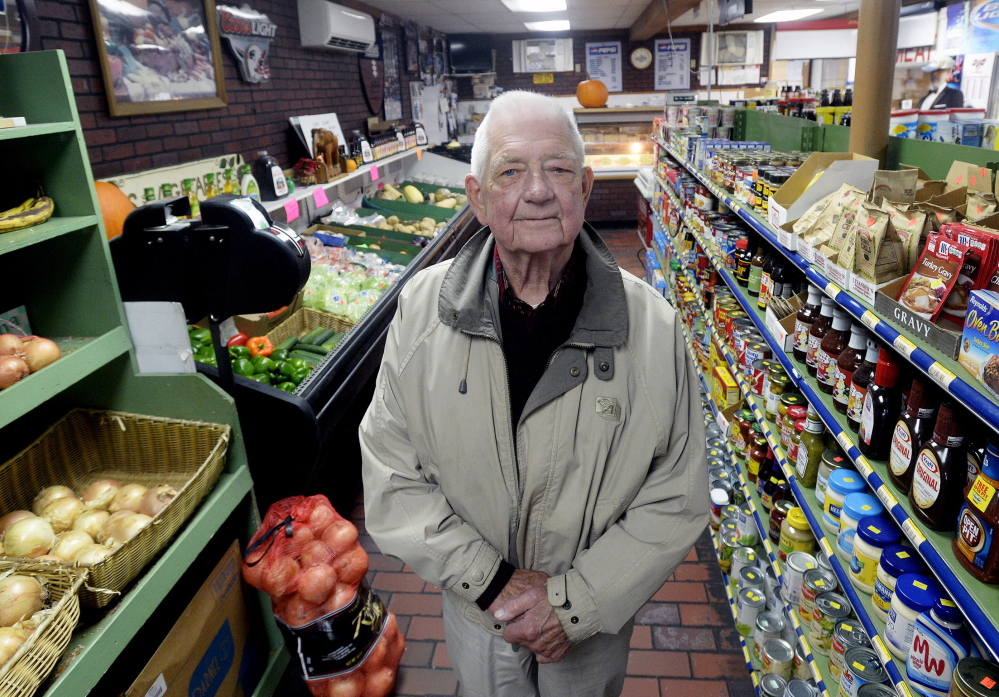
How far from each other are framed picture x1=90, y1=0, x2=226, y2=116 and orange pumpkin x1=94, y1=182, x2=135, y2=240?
716 millimetres

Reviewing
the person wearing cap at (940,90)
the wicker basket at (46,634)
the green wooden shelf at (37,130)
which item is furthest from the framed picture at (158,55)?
the person wearing cap at (940,90)

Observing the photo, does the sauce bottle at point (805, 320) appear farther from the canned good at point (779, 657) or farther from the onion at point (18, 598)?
the onion at point (18, 598)

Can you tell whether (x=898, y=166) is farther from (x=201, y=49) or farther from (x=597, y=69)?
(x=597, y=69)

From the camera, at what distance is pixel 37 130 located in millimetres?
1840

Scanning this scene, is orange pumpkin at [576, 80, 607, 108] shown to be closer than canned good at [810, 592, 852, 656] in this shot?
No

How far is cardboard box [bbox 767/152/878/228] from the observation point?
2.50 m

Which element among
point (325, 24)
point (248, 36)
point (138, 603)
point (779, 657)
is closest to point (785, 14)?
point (325, 24)

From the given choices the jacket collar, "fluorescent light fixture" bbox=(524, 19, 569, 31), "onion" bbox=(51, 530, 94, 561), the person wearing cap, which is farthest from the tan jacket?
"fluorescent light fixture" bbox=(524, 19, 569, 31)

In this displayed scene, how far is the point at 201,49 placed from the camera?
430 cm

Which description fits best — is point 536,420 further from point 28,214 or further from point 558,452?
point 28,214

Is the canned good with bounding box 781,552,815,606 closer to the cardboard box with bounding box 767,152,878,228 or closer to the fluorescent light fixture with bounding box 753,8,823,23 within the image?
the cardboard box with bounding box 767,152,878,228

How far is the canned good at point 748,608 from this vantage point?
9.32ft

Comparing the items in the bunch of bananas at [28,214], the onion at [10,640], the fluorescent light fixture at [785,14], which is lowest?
the onion at [10,640]

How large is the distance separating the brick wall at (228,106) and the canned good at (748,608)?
3.76 meters
